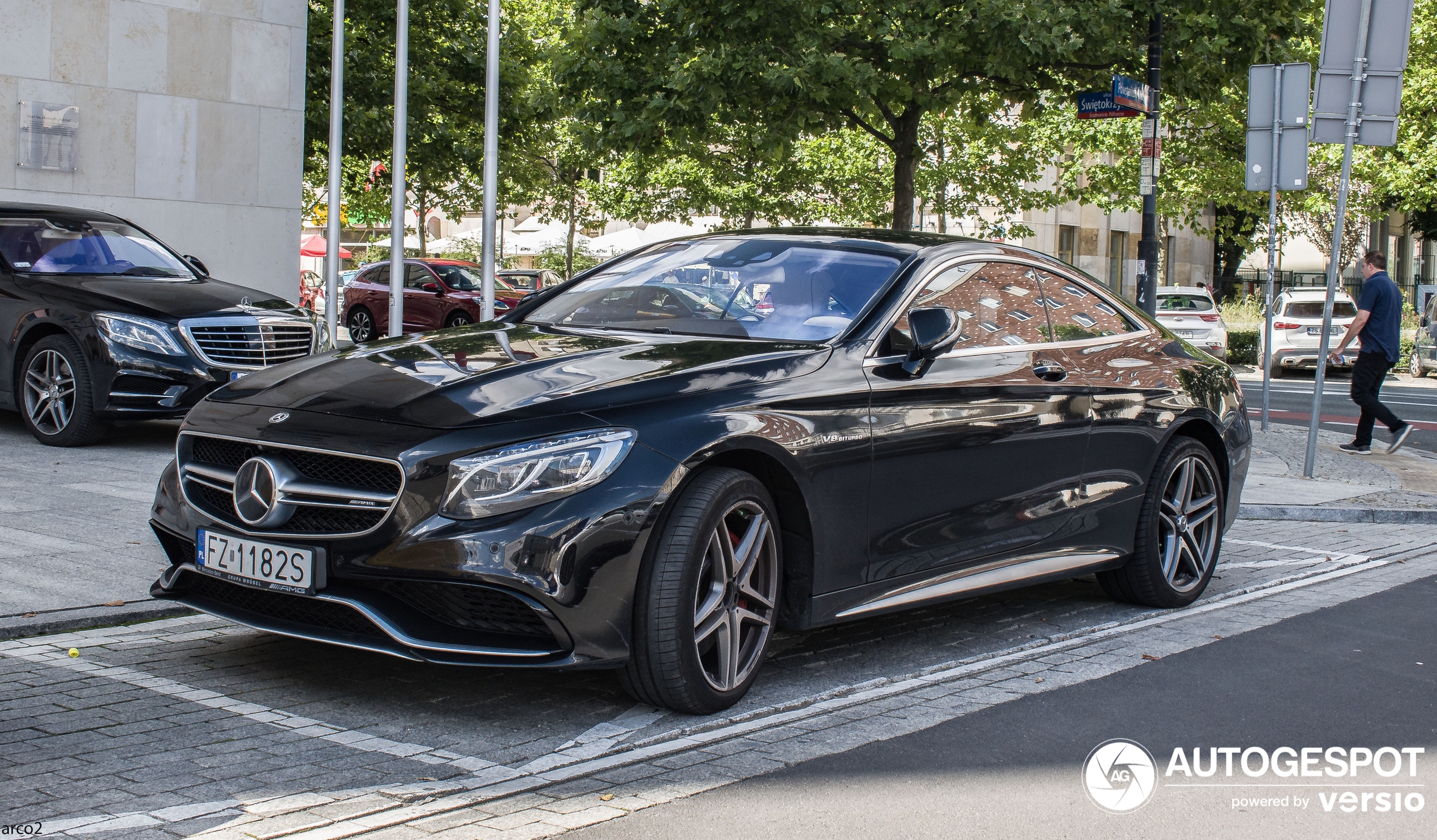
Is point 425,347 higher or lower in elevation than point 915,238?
lower

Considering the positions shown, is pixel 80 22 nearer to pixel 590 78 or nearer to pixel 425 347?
pixel 590 78

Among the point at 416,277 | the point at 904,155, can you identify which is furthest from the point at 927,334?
the point at 416,277

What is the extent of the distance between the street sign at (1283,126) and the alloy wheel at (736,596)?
372 inches

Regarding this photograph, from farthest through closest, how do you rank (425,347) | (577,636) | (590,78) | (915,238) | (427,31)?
1. (427,31)
2. (590,78)
3. (915,238)
4. (425,347)
5. (577,636)

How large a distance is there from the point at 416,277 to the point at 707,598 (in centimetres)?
2459

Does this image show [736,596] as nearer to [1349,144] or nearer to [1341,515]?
[1341,515]

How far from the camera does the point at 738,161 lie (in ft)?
73.6

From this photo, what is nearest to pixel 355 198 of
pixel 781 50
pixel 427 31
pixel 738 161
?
pixel 427 31

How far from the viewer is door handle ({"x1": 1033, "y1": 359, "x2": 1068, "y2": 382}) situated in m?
5.71

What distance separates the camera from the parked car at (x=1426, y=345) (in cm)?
2720

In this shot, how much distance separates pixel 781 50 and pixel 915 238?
960 cm

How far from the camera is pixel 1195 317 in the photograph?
27.8 metres

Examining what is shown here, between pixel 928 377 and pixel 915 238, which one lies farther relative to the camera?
pixel 915 238

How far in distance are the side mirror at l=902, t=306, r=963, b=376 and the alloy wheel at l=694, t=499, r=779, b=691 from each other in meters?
0.89
